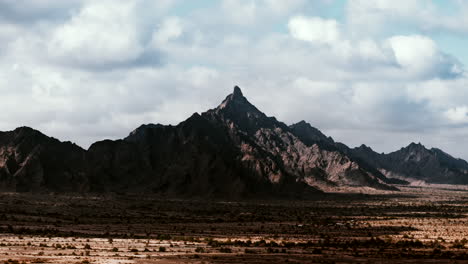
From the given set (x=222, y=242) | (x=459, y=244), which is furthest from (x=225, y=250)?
(x=459, y=244)

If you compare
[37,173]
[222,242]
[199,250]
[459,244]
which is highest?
[37,173]

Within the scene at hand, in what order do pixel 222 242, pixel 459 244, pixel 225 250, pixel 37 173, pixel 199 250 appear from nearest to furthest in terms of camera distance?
pixel 199 250 < pixel 225 250 < pixel 222 242 < pixel 459 244 < pixel 37 173

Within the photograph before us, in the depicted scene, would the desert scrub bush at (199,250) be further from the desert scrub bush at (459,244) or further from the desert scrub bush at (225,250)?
the desert scrub bush at (459,244)

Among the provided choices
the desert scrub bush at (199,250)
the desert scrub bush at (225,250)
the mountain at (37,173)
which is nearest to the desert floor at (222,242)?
the desert scrub bush at (199,250)

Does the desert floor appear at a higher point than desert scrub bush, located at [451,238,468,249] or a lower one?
lower

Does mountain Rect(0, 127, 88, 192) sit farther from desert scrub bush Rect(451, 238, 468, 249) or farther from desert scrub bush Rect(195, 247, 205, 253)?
desert scrub bush Rect(451, 238, 468, 249)

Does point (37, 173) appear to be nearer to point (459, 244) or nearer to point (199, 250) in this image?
point (199, 250)

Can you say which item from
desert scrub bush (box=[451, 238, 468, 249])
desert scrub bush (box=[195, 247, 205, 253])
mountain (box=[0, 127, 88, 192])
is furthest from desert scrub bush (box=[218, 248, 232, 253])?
mountain (box=[0, 127, 88, 192])

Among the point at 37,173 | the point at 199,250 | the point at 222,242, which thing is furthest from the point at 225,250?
the point at 37,173

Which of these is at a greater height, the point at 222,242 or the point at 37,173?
the point at 37,173

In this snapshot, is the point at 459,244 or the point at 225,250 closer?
the point at 225,250

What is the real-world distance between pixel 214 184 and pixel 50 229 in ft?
403

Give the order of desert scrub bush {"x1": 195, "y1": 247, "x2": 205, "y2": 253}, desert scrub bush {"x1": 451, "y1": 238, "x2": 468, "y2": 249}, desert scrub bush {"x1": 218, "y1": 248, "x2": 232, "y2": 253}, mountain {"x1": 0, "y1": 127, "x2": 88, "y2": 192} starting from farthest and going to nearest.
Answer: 1. mountain {"x1": 0, "y1": 127, "x2": 88, "y2": 192}
2. desert scrub bush {"x1": 451, "y1": 238, "x2": 468, "y2": 249}
3. desert scrub bush {"x1": 218, "y1": 248, "x2": 232, "y2": 253}
4. desert scrub bush {"x1": 195, "y1": 247, "x2": 205, "y2": 253}

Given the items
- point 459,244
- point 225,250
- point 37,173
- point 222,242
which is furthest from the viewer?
point 37,173
